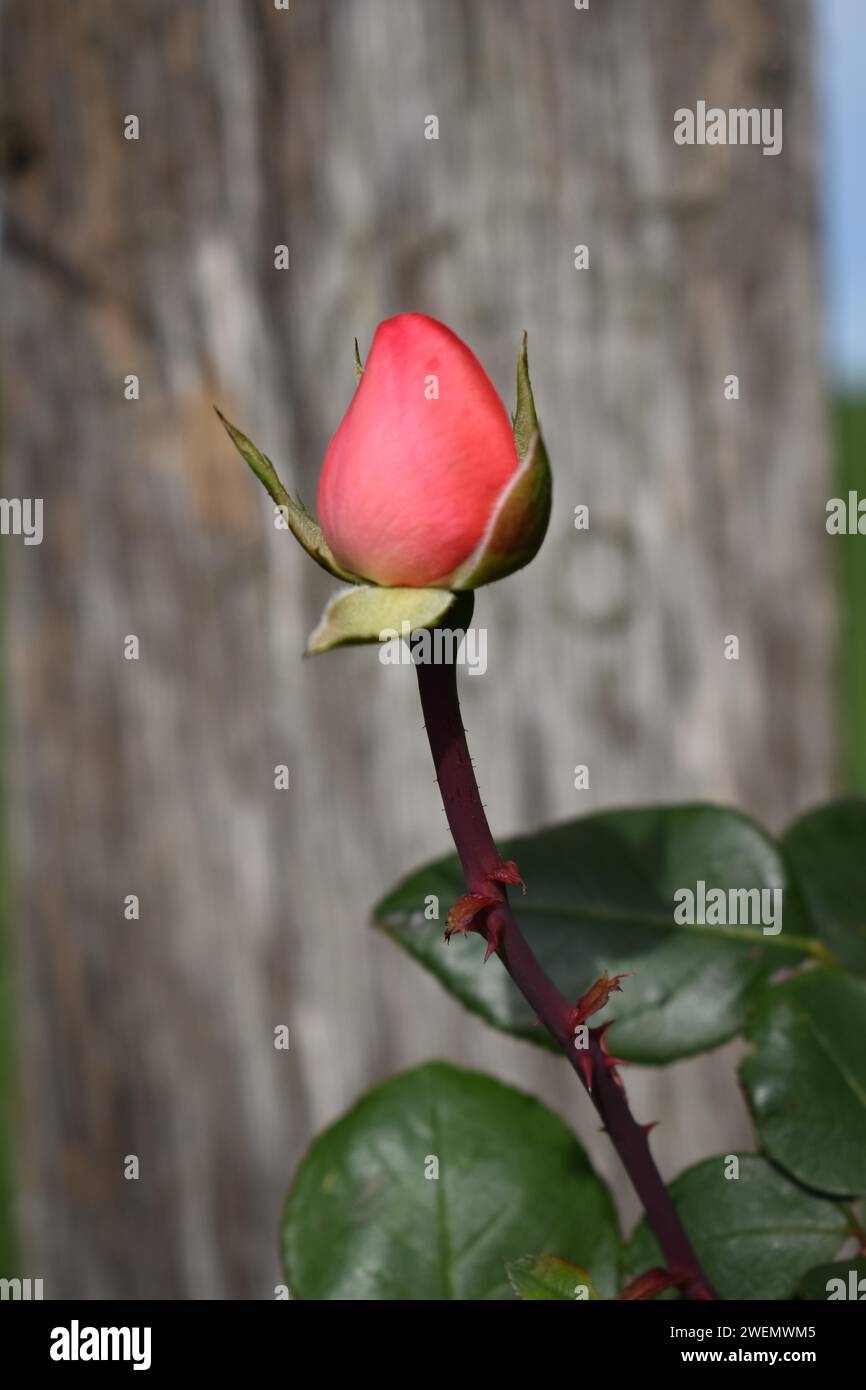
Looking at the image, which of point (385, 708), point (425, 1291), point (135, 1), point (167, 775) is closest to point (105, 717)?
point (167, 775)

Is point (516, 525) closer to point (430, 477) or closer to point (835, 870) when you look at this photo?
point (430, 477)

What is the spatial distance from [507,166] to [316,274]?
0.74 ft

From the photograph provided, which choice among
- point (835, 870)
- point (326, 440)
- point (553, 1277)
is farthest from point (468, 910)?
point (326, 440)

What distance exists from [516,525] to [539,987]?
111 mm

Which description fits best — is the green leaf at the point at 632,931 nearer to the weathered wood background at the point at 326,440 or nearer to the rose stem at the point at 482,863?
the rose stem at the point at 482,863

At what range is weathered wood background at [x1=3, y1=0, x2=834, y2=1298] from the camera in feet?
4.28

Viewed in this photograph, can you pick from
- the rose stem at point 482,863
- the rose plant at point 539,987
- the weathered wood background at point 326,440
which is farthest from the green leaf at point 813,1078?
the weathered wood background at point 326,440

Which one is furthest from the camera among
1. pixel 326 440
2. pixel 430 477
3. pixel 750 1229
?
pixel 326 440

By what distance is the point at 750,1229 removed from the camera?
0.41 metres

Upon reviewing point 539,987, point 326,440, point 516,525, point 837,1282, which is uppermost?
point 326,440

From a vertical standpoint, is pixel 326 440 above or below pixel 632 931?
above

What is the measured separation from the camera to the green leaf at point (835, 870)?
0.50 meters

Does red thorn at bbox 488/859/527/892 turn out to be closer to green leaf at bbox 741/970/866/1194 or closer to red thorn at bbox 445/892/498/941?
red thorn at bbox 445/892/498/941

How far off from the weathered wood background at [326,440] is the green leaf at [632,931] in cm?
83
